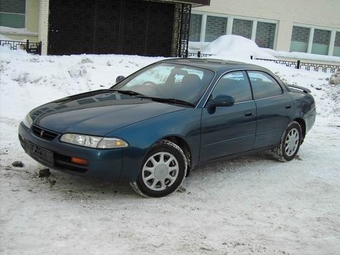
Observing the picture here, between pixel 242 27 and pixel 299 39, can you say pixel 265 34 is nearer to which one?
pixel 242 27

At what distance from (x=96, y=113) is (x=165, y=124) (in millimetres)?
740

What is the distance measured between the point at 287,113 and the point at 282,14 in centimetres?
1608

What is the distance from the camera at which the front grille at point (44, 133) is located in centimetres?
480

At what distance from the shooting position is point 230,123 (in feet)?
18.6

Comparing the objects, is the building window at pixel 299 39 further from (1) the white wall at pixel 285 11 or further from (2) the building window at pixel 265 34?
(2) the building window at pixel 265 34

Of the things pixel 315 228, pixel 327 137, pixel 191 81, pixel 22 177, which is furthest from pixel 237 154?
pixel 327 137

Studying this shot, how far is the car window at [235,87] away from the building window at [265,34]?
16.2 metres

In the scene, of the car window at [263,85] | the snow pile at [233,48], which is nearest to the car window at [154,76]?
the car window at [263,85]

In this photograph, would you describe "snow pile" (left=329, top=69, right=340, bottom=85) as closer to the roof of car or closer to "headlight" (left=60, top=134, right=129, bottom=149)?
the roof of car

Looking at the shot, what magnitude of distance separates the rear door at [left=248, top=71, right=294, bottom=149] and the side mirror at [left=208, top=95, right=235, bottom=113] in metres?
0.78

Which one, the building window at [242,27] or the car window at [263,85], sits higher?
the building window at [242,27]

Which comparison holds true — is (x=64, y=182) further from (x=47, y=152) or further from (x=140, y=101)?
(x=140, y=101)

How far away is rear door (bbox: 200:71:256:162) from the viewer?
544cm

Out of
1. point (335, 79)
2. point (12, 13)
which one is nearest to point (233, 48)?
point (335, 79)
